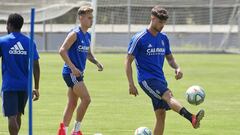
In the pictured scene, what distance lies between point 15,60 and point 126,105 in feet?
25.0

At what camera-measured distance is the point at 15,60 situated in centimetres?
1093

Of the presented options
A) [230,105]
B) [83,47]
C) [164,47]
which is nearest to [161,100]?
[164,47]

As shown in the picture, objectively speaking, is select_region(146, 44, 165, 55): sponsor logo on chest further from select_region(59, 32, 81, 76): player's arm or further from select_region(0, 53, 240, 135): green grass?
select_region(0, 53, 240, 135): green grass

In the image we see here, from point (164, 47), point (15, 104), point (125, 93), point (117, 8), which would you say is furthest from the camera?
point (117, 8)

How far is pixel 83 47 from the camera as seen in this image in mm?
12406

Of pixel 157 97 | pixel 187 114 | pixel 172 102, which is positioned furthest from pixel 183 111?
pixel 157 97

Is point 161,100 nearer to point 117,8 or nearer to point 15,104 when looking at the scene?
point 15,104

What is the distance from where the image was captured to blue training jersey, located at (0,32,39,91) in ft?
35.6

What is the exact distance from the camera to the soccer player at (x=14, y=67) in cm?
1086

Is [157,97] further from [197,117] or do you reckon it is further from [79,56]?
[79,56]

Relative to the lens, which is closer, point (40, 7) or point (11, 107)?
point (11, 107)

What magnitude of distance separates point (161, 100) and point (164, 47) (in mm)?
895

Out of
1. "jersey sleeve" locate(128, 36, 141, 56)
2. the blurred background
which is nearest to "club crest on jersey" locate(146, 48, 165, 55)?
"jersey sleeve" locate(128, 36, 141, 56)

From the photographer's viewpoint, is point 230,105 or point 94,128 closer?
point 94,128
